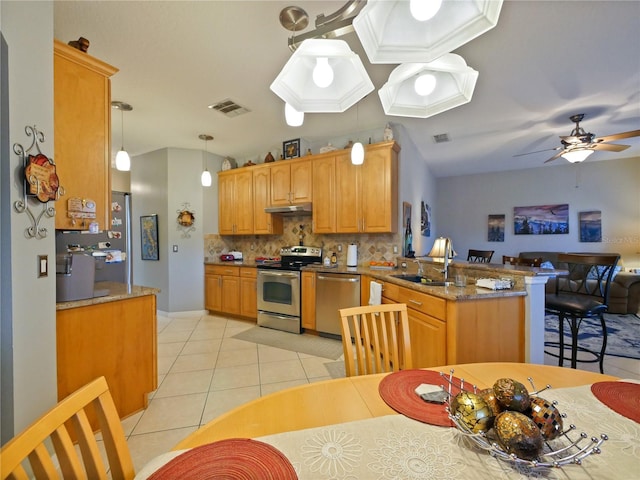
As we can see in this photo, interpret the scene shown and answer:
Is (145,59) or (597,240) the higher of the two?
(145,59)

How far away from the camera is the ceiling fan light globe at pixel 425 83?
41.2 inches

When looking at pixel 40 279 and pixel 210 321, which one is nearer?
pixel 40 279

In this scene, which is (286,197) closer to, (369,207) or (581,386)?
(369,207)

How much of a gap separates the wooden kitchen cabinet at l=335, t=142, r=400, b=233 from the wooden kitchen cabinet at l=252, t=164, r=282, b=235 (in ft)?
3.83

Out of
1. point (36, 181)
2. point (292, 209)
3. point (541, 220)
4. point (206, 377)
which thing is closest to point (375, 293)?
point (292, 209)

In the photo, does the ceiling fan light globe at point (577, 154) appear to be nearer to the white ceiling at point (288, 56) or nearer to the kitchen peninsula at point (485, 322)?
the white ceiling at point (288, 56)

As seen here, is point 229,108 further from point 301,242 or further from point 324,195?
point 301,242

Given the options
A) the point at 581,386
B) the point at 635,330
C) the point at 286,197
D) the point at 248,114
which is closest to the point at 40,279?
the point at 581,386

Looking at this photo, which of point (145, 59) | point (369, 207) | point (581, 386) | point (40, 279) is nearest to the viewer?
point (581, 386)

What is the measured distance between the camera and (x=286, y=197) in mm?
4199

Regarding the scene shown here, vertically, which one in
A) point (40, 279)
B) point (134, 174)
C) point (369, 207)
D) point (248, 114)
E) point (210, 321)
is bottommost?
point (210, 321)

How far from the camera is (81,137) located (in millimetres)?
1834

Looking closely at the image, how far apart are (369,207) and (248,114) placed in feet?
6.10

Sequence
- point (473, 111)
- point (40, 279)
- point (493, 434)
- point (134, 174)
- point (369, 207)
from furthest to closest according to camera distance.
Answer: point (134, 174)
point (369, 207)
point (473, 111)
point (40, 279)
point (493, 434)
